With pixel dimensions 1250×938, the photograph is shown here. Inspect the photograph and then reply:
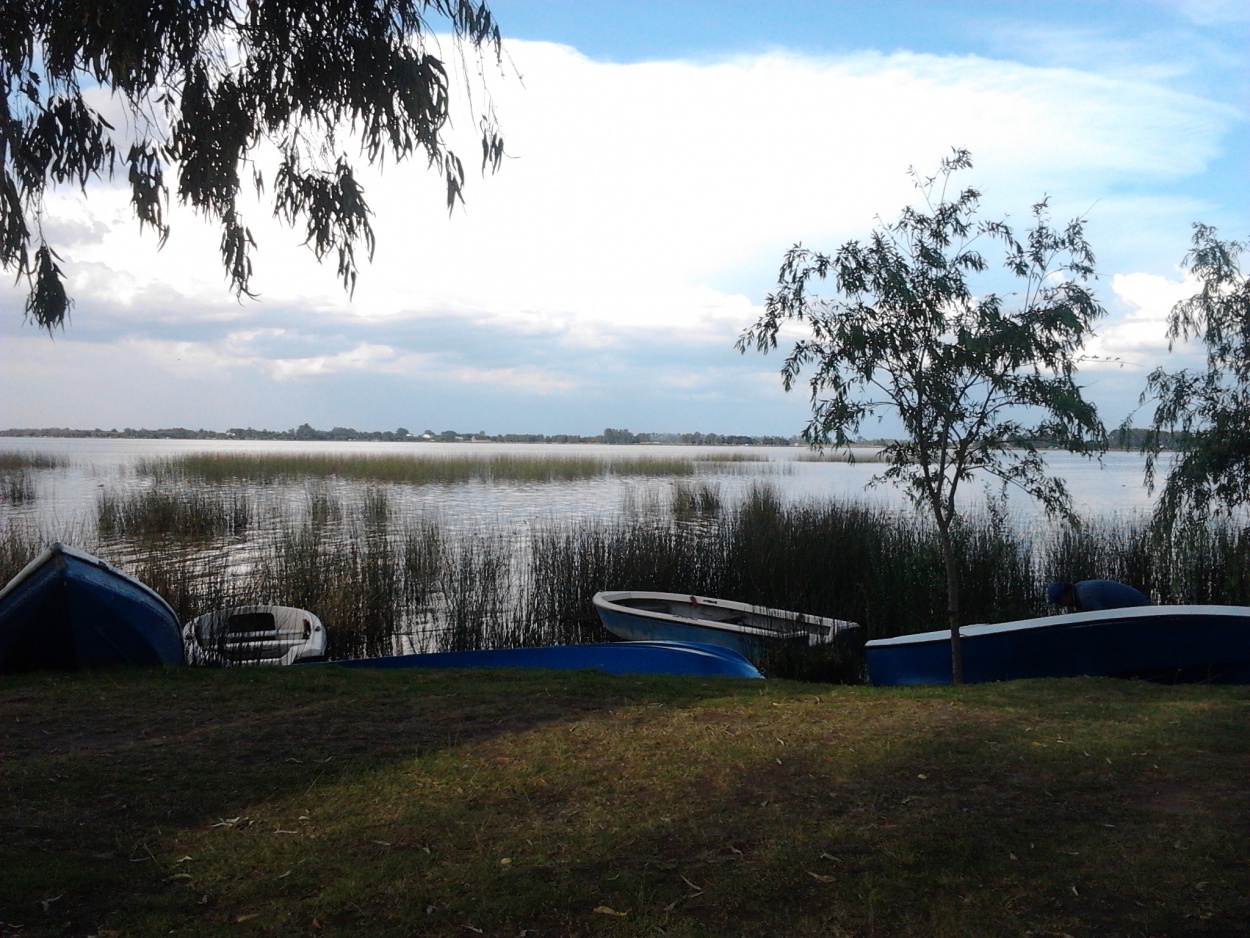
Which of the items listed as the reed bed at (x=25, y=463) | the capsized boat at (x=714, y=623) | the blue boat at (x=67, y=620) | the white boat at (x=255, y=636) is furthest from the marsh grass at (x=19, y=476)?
the blue boat at (x=67, y=620)

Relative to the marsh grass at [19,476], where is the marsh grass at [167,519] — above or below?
below

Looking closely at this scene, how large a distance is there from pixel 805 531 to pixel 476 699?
23.4 ft

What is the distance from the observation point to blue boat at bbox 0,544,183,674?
224 inches

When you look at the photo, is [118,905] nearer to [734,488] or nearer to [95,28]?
[95,28]

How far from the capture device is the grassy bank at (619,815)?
251cm

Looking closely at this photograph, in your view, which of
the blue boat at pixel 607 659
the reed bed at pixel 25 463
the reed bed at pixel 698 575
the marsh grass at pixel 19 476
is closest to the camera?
the blue boat at pixel 607 659

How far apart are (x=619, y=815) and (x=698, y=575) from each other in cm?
808

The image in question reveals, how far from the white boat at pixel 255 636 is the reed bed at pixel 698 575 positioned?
1.36 feet

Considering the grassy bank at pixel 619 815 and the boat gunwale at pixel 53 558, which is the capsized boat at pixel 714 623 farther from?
the boat gunwale at pixel 53 558

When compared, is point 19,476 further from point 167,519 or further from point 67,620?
point 67,620

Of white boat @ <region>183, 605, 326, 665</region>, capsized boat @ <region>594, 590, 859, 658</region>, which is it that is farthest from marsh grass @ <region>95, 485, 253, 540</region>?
capsized boat @ <region>594, 590, 859, 658</region>

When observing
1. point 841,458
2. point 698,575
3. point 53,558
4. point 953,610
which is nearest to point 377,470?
→ point 698,575

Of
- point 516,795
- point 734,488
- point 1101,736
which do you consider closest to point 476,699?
point 516,795

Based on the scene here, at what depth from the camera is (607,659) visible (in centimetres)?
739
